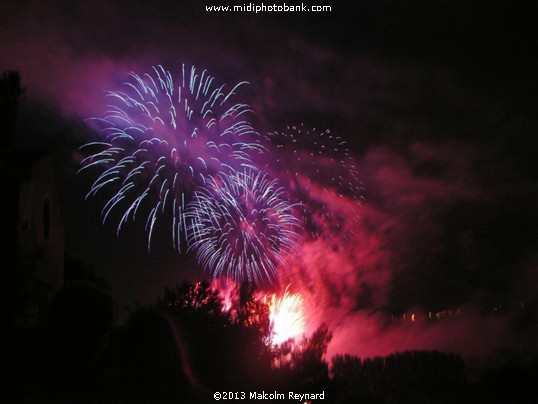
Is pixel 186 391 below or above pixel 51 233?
below

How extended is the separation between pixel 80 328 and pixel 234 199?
11294 millimetres

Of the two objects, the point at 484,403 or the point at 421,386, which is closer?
the point at 484,403

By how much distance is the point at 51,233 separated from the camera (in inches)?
779

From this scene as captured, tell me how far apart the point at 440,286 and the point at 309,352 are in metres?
Answer: 55.9

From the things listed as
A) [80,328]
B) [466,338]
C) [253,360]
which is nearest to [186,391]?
[80,328]

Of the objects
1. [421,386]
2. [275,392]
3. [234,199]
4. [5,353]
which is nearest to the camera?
[5,353]

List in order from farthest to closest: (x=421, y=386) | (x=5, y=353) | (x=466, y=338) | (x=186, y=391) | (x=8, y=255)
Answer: (x=466, y=338) → (x=421, y=386) → (x=8, y=255) → (x=5, y=353) → (x=186, y=391)

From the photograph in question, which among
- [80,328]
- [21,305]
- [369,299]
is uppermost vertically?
[369,299]

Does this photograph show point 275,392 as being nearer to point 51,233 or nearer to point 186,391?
point 186,391

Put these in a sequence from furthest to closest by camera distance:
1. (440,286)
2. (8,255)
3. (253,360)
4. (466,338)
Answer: (440,286)
(466,338)
(8,255)
(253,360)

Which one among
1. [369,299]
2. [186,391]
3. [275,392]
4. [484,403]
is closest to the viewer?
[186,391]

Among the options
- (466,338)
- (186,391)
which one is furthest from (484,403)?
(466,338)

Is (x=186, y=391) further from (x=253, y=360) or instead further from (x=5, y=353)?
(x=253, y=360)

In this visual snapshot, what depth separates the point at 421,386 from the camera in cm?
Answer: 2498
